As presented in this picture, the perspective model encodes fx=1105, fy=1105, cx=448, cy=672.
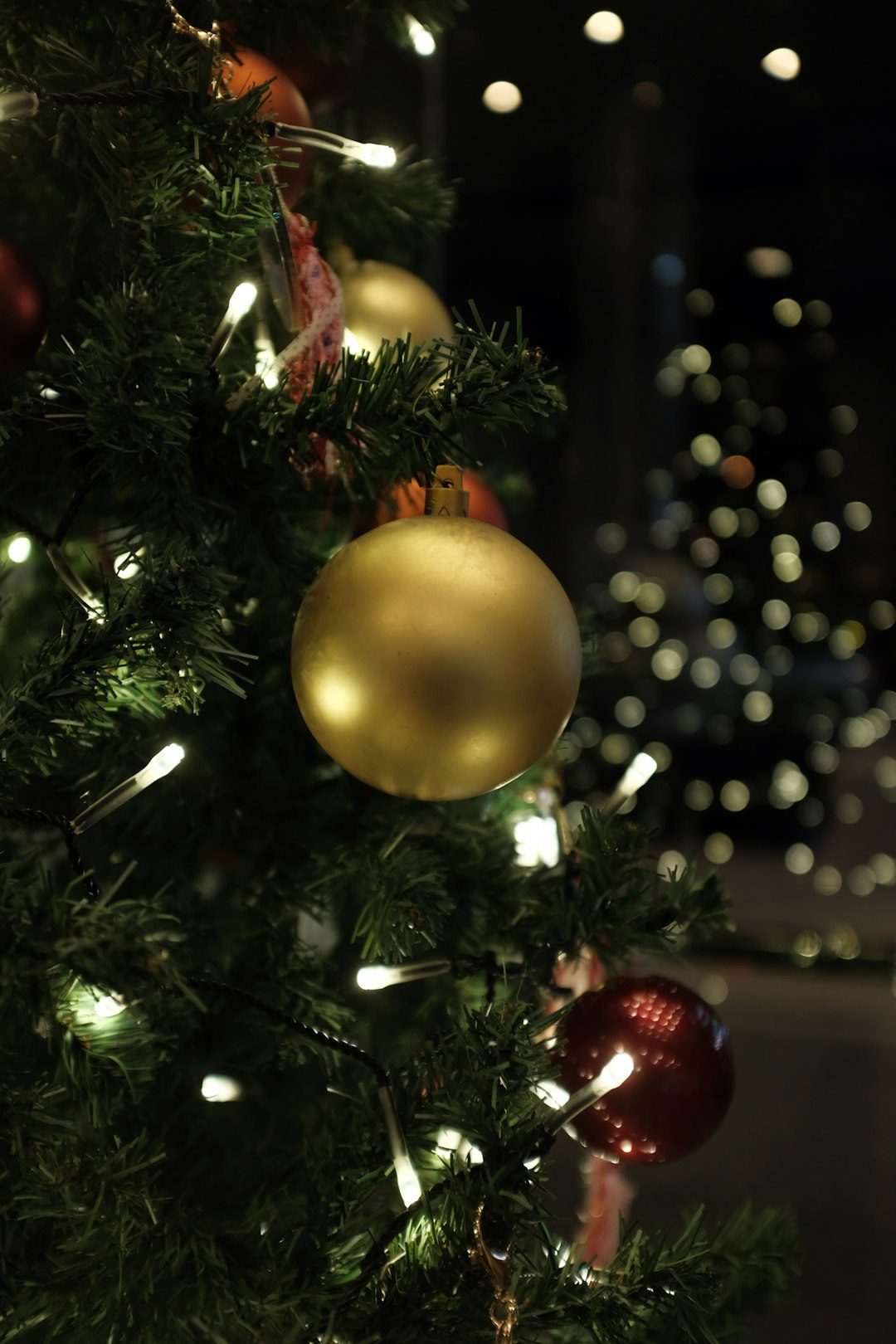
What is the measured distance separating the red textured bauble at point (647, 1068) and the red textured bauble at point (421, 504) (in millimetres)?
253

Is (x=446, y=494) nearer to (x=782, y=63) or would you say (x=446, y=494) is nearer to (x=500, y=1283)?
(x=500, y=1283)

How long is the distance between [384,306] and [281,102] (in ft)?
0.40

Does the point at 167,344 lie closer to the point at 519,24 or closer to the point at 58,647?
the point at 58,647

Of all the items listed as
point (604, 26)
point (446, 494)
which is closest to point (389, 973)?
point (446, 494)

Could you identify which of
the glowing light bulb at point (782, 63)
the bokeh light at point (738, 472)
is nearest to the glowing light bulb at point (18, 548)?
the glowing light bulb at point (782, 63)

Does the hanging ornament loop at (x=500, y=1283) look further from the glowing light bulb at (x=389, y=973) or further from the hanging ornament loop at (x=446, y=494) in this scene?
the hanging ornament loop at (x=446, y=494)

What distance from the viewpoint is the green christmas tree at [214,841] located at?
44 centimetres

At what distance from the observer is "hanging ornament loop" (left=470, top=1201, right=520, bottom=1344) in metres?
0.45

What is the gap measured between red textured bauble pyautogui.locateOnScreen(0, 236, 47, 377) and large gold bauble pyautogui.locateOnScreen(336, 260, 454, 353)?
0.62 ft

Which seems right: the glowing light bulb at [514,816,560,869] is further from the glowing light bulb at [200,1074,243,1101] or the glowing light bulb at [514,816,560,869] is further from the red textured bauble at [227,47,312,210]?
the red textured bauble at [227,47,312,210]

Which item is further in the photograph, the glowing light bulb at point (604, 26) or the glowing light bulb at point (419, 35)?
the glowing light bulb at point (604, 26)

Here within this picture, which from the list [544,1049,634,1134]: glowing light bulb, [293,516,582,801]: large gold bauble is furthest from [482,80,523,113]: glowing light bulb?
[544,1049,634,1134]: glowing light bulb

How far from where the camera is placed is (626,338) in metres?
2.50

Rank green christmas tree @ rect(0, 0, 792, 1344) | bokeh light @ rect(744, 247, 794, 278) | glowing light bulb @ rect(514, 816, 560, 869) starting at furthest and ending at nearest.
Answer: bokeh light @ rect(744, 247, 794, 278)
glowing light bulb @ rect(514, 816, 560, 869)
green christmas tree @ rect(0, 0, 792, 1344)
